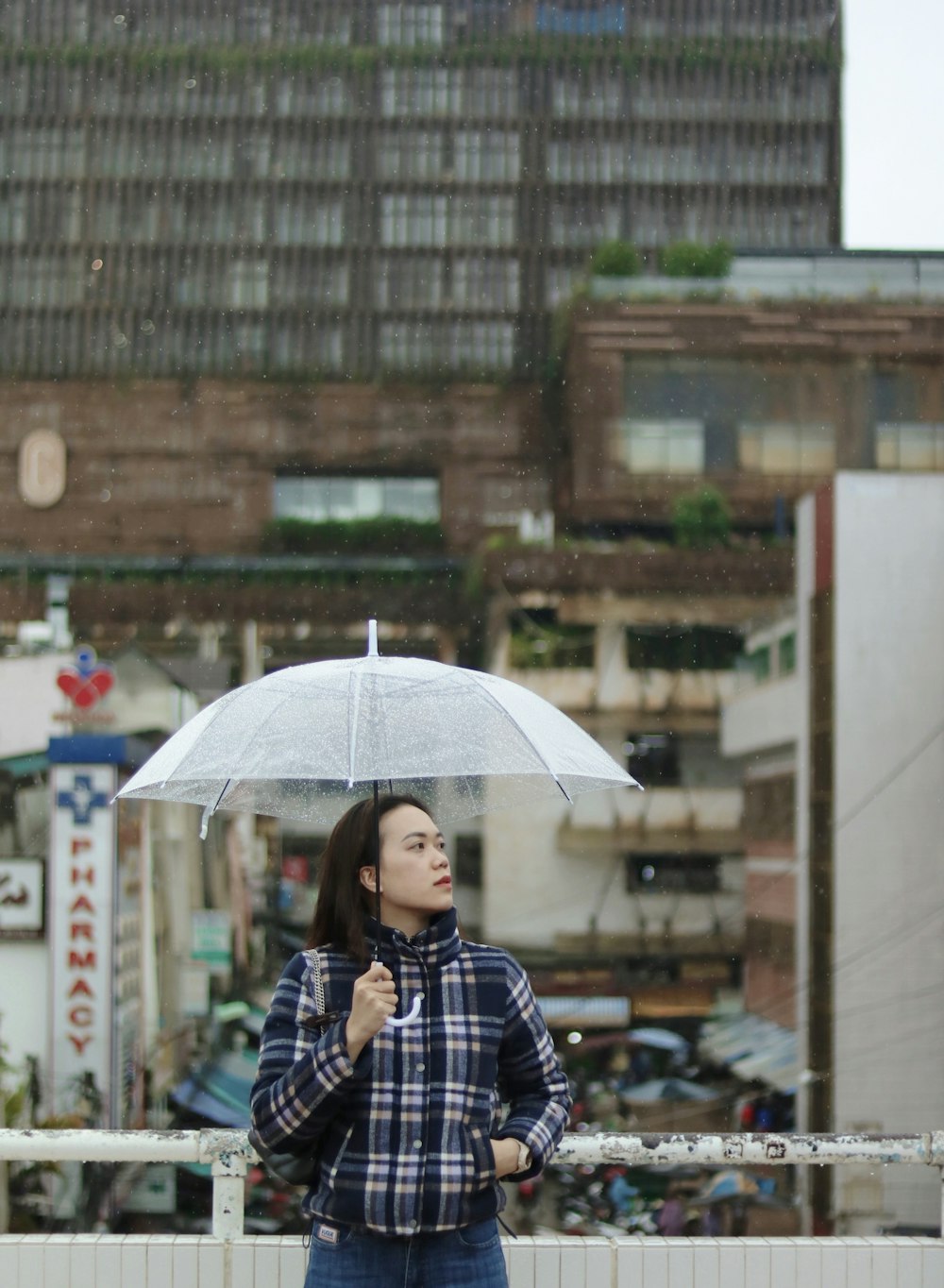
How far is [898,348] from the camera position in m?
9.63

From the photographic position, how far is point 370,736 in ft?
6.49

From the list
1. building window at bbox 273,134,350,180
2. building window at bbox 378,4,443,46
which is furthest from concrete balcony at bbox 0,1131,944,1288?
building window at bbox 378,4,443,46

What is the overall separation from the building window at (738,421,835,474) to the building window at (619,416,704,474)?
31 centimetres

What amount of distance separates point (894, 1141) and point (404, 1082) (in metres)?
1.08

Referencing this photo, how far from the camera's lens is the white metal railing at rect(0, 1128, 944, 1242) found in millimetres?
2490

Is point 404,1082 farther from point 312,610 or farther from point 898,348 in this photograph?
point 898,348

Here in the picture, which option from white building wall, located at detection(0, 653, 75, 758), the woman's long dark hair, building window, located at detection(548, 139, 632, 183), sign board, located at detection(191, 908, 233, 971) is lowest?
sign board, located at detection(191, 908, 233, 971)

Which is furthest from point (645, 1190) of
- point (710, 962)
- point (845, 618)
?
point (845, 618)

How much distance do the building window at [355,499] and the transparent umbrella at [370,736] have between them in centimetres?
722

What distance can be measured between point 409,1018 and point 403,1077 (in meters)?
0.07

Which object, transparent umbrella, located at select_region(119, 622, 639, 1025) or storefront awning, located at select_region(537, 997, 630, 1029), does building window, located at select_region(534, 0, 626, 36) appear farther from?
transparent umbrella, located at select_region(119, 622, 639, 1025)

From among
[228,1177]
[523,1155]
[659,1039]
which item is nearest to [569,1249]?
[228,1177]

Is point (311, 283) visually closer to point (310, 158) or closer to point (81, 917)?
point (310, 158)

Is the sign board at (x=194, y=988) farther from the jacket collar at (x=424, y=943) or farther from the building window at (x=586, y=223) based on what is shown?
the jacket collar at (x=424, y=943)
